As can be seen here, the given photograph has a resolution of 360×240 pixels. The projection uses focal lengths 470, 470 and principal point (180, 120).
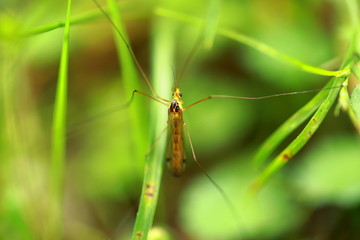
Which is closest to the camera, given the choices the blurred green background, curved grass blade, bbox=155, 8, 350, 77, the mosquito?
curved grass blade, bbox=155, 8, 350, 77

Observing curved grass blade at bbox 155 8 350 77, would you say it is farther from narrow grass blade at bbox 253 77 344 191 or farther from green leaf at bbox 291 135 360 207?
green leaf at bbox 291 135 360 207

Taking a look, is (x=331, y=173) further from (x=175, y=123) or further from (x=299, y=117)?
(x=175, y=123)

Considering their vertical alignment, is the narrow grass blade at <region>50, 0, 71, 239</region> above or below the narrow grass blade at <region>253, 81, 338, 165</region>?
above

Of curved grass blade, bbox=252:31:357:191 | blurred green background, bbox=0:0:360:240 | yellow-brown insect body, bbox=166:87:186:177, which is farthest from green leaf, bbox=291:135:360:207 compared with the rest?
yellow-brown insect body, bbox=166:87:186:177

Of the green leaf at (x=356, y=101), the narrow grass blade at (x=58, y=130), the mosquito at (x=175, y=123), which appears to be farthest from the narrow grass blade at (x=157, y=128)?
the green leaf at (x=356, y=101)

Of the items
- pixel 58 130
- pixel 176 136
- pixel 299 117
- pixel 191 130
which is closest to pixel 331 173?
pixel 299 117

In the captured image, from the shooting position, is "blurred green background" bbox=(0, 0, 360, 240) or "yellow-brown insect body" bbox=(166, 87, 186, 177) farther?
"blurred green background" bbox=(0, 0, 360, 240)
